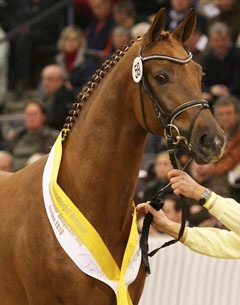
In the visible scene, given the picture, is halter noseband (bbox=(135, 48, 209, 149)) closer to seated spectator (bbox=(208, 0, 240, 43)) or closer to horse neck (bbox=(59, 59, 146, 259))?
horse neck (bbox=(59, 59, 146, 259))

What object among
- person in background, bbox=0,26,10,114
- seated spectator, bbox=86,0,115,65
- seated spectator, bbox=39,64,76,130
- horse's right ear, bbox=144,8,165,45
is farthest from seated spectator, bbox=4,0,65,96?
horse's right ear, bbox=144,8,165,45

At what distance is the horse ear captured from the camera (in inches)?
221

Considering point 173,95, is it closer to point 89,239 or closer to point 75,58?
point 89,239

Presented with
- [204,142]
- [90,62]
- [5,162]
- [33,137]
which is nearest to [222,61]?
[90,62]

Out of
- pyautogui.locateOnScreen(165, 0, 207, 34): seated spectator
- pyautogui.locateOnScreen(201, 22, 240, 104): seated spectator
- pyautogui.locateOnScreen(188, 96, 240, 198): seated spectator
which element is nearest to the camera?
pyautogui.locateOnScreen(188, 96, 240, 198): seated spectator

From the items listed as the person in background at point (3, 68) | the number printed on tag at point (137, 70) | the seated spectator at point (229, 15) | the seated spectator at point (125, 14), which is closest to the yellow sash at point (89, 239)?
the number printed on tag at point (137, 70)

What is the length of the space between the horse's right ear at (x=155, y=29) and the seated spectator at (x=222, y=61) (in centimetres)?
588

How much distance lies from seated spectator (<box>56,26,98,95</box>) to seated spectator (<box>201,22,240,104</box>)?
1653 mm

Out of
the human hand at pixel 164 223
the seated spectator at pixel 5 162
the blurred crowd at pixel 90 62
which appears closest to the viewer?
the human hand at pixel 164 223

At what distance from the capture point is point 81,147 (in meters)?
5.74

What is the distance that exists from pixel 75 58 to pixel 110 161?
25.9 ft

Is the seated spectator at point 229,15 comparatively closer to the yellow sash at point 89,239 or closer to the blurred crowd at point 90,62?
the blurred crowd at point 90,62

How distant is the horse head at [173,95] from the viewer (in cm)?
527

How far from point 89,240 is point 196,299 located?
2713 millimetres
